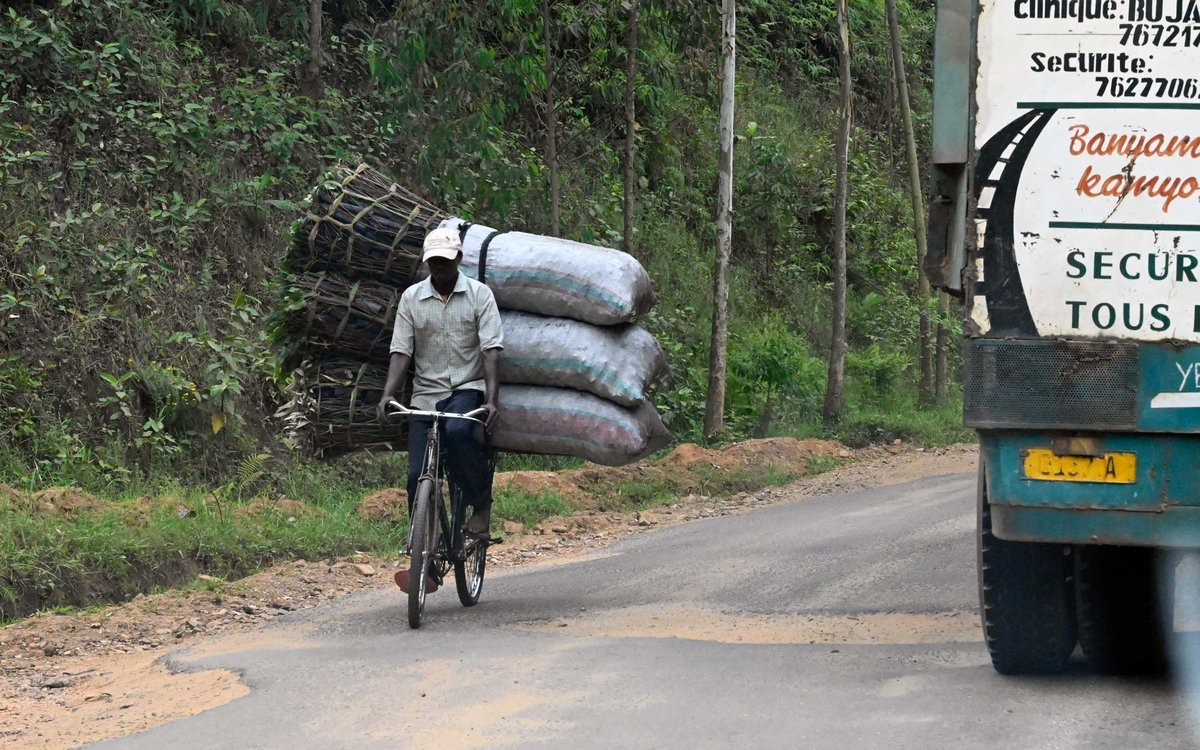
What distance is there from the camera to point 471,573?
7.76 metres

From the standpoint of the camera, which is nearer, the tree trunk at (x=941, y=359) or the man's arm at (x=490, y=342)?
the man's arm at (x=490, y=342)

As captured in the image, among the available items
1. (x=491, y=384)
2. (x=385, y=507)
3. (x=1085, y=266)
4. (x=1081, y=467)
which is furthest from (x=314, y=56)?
(x=1081, y=467)

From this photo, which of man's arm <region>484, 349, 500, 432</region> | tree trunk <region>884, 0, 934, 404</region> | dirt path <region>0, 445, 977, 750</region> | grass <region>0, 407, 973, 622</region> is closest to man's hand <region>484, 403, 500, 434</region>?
man's arm <region>484, 349, 500, 432</region>

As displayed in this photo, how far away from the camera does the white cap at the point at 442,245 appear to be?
7164 millimetres

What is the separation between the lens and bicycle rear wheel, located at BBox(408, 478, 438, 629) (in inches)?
273

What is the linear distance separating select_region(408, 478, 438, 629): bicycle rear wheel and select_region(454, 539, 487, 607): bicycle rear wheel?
35cm

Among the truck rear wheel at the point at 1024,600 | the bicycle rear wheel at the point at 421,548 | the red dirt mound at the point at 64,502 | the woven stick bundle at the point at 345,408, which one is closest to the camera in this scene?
the truck rear wheel at the point at 1024,600

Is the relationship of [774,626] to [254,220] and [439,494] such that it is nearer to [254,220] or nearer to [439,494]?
[439,494]

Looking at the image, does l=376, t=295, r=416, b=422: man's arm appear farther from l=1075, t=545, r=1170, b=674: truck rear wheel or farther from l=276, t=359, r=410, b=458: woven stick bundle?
l=1075, t=545, r=1170, b=674: truck rear wheel

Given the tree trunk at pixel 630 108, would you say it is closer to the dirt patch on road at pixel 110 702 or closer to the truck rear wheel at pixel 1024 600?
the dirt patch on road at pixel 110 702

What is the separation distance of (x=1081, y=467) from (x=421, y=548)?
10.4 ft

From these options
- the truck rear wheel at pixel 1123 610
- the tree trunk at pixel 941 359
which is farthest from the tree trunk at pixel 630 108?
the truck rear wheel at pixel 1123 610

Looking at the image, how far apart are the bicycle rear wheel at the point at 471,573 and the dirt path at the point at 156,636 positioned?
0.94 meters

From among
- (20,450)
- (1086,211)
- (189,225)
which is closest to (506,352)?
(1086,211)
